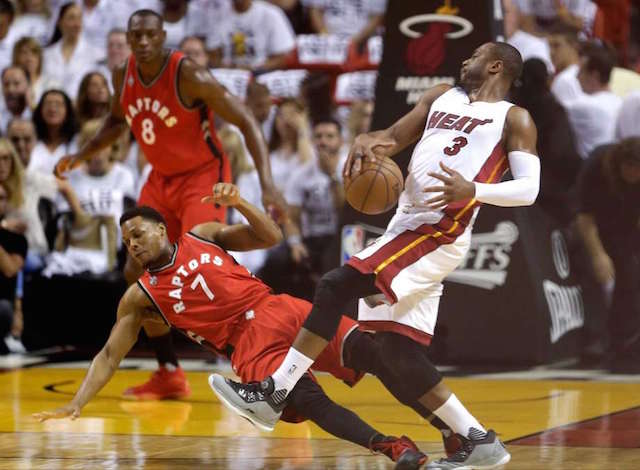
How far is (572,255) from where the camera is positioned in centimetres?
955

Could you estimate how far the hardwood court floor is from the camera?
206 inches

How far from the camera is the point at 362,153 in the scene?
17.2 ft

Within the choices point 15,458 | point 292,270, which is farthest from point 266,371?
point 292,270

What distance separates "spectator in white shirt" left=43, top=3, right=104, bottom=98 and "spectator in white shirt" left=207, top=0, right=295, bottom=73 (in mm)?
1197

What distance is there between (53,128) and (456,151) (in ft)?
20.7

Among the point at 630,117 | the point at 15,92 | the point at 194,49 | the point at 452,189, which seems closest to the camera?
the point at 452,189

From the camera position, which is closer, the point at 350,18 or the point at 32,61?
the point at 32,61

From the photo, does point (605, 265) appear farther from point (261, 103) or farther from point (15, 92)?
point (15, 92)

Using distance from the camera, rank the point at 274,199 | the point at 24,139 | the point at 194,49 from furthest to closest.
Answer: the point at 194,49 < the point at 24,139 < the point at 274,199

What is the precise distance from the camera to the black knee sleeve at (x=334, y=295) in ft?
16.4

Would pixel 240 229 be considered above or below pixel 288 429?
above

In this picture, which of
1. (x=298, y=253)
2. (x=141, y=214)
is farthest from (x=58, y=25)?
(x=141, y=214)

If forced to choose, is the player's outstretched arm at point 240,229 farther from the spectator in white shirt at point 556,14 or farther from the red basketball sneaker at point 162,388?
the spectator in white shirt at point 556,14

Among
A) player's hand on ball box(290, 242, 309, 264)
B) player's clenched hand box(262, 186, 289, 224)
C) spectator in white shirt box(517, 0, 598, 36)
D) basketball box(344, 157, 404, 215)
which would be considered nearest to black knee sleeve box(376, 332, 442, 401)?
basketball box(344, 157, 404, 215)
